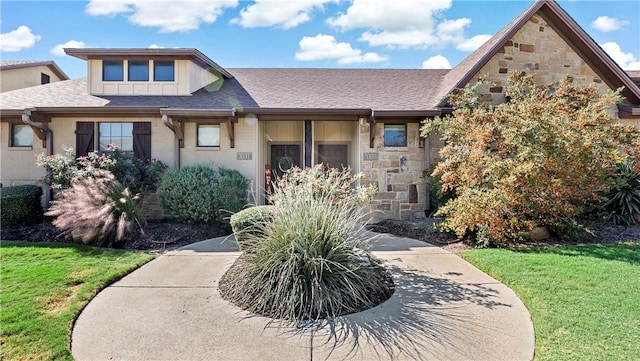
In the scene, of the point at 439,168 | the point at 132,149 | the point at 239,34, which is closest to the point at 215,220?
the point at 132,149

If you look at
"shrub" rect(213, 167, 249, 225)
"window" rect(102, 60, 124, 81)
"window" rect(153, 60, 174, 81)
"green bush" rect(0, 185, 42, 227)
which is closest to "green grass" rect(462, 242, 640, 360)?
"shrub" rect(213, 167, 249, 225)

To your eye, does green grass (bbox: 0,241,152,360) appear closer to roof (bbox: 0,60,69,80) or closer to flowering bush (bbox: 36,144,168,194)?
flowering bush (bbox: 36,144,168,194)

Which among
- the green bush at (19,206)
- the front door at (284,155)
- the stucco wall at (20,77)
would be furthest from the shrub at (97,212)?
the stucco wall at (20,77)

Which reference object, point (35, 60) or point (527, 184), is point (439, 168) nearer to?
point (527, 184)

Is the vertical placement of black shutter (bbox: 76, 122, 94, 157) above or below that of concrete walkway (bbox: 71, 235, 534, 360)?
above

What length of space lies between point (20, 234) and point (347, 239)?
24.0 feet

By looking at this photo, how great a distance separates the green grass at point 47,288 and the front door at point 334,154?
6.68 m

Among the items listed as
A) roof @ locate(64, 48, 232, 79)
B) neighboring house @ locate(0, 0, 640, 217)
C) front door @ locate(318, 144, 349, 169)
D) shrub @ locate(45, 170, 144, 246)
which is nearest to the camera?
shrub @ locate(45, 170, 144, 246)

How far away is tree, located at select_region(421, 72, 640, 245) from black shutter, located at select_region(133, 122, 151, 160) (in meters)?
7.58

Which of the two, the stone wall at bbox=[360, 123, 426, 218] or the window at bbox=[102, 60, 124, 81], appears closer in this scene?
the stone wall at bbox=[360, 123, 426, 218]

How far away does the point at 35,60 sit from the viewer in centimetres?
1521

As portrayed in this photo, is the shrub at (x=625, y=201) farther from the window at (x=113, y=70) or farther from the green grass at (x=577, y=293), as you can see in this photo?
the window at (x=113, y=70)

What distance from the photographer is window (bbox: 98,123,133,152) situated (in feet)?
30.5

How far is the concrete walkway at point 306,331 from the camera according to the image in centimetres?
298
